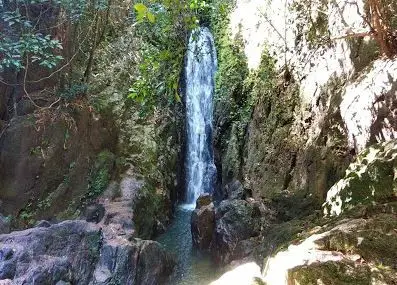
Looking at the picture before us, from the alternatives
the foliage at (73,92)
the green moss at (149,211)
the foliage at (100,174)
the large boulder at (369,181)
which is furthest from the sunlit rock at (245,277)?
the foliage at (73,92)

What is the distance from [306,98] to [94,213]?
5468 millimetres

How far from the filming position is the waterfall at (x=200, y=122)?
40.0 ft

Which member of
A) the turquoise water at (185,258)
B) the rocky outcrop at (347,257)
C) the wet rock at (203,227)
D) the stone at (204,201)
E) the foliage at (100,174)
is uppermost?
the foliage at (100,174)

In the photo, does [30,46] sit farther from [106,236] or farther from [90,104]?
[106,236]

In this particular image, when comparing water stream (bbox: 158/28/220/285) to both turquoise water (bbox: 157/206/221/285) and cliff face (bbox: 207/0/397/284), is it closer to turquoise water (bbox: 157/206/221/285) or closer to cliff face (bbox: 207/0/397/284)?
turquoise water (bbox: 157/206/221/285)

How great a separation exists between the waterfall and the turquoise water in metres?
1.66

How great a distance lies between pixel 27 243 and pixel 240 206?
405 cm

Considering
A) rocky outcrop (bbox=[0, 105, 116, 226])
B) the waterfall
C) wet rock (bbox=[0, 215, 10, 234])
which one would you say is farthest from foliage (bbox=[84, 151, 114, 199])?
the waterfall

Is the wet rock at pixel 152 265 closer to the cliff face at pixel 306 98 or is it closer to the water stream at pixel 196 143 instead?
the water stream at pixel 196 143

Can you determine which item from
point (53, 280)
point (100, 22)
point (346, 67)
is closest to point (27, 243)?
point (53, 280)

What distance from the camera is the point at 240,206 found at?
7.63m

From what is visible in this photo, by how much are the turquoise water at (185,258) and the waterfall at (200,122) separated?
1658 millimetres

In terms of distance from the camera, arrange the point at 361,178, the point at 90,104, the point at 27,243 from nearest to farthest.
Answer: the point at 361,178 < the point at 27,243 < the point at 90,104

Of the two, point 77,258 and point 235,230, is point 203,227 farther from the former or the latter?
point 77,258
